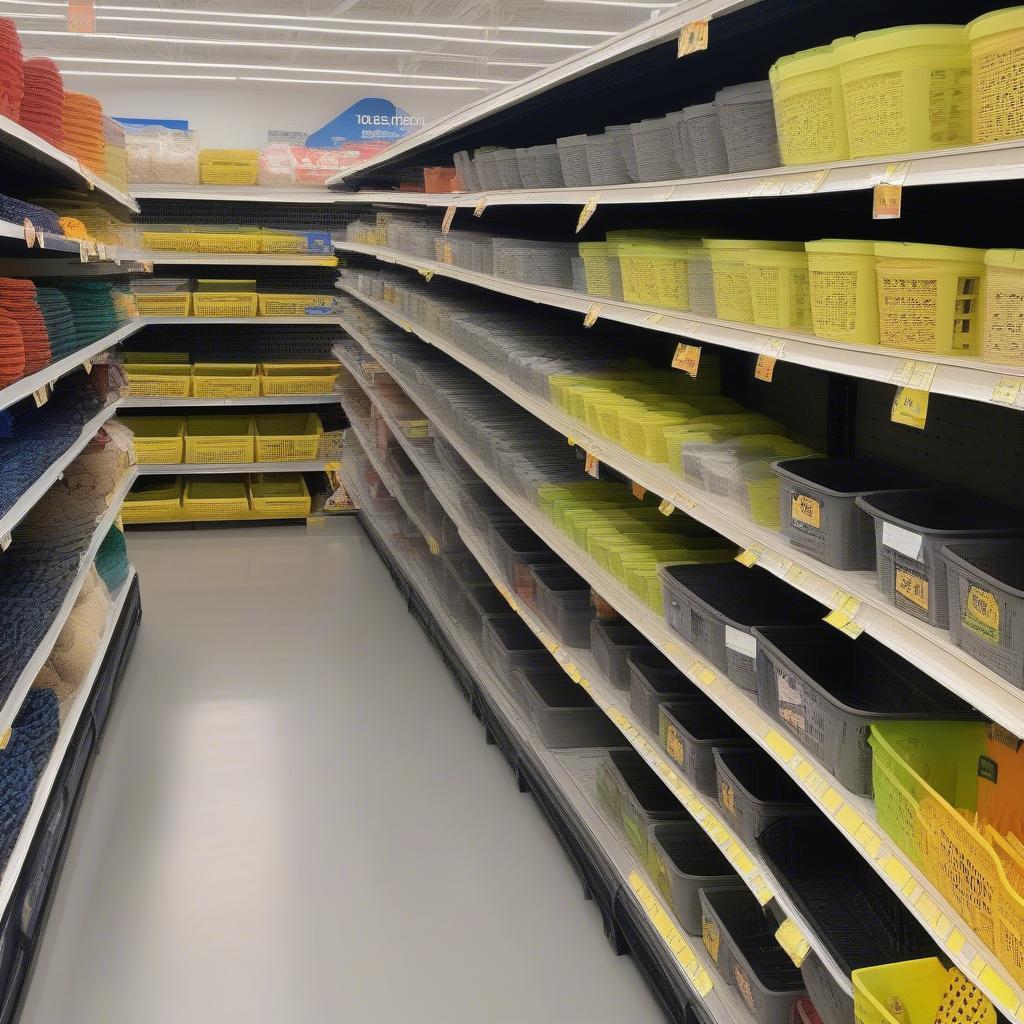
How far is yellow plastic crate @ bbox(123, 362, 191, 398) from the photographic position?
24.7 ft

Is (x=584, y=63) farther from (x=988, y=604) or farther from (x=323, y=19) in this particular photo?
(x=323, y=19)

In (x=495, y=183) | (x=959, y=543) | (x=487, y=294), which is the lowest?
(x=959, y=543)

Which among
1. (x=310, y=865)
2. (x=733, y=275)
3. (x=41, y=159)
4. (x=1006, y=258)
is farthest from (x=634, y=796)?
(x=41, y=159)

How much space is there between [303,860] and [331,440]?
4.83 metres

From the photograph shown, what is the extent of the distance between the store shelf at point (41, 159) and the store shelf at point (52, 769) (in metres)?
1.69

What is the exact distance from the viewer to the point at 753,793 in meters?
2.35

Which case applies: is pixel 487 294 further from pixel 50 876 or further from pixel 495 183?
pixel 50 876

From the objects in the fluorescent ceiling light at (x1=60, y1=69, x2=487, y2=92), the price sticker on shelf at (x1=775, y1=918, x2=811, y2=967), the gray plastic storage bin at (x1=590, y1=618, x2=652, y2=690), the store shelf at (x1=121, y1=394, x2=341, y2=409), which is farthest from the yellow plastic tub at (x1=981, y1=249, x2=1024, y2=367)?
the fluorescent ceiling light at (x1=60, y1=69, x2=487, y2=92)

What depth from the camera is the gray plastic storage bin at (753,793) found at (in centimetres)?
217

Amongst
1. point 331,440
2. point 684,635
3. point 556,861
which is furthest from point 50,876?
point 331,440

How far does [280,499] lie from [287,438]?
461 mm

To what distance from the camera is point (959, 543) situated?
5.15 ft

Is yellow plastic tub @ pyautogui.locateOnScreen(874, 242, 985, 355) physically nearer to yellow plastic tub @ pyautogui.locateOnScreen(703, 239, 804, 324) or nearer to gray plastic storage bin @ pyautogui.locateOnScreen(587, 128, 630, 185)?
yellow plastic tub @ pyautogui.locateOnScreen(703, 239, 804, 324)

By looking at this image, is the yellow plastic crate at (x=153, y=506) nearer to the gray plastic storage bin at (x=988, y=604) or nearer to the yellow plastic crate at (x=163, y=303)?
the yellow plastic crate at (x=163, y=303)
